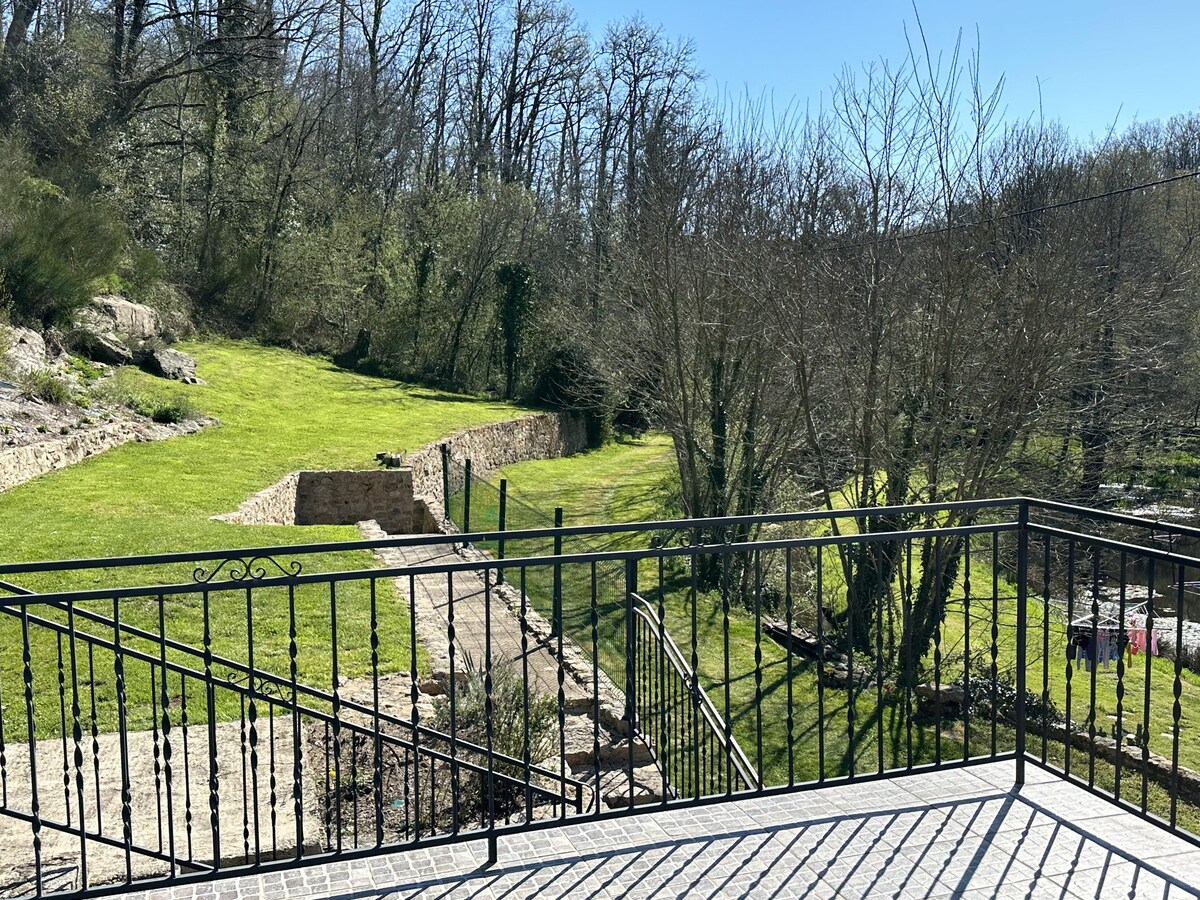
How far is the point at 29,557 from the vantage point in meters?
10.4

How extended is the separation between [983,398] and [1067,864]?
7723mm

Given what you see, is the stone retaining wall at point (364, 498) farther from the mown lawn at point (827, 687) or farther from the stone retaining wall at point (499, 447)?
the mown lawn at point (827, 687)

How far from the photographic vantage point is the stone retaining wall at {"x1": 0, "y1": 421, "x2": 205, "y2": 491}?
1348 cm

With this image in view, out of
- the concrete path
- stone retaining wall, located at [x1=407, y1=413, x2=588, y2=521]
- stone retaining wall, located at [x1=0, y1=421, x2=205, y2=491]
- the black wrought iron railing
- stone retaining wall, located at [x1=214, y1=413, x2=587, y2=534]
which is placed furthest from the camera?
stone retaining wall, located at [x1=407, y1=413, x2=588, y2=521]

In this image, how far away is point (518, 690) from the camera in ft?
24.0

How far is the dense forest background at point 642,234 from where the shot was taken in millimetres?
10656

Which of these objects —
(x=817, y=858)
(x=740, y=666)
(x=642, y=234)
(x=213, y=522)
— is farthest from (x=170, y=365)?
(x=817, y=858)

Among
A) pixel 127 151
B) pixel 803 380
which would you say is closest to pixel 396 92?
pixel 127 151

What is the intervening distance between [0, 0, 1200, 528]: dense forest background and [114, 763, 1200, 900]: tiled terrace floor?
6935 millimetres

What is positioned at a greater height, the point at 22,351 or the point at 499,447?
the point at 22,351

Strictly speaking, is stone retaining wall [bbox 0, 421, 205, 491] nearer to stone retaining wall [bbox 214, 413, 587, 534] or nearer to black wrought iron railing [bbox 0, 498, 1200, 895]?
stone retaining wall [bbox 214, 413, 587, 534]

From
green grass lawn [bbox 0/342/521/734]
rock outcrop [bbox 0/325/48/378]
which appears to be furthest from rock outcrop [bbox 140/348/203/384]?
rock outcrop [bbox 0/325/48/378]

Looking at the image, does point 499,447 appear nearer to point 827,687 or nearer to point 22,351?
point 22,351

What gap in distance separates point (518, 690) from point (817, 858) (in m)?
4.05
